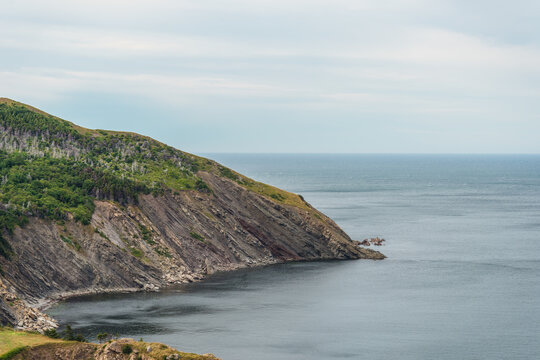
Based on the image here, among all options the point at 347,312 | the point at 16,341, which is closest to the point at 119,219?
the point at 347,312

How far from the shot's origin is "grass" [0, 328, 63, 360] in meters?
79.8

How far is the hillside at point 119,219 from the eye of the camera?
12794cm

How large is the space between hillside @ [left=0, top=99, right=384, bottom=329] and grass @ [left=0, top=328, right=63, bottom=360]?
14.0 meters

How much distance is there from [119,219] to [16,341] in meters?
63.8

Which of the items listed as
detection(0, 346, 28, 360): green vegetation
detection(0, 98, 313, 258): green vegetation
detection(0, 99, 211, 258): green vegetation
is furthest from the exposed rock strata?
detection(0, 346, 28, 360): green vegetation

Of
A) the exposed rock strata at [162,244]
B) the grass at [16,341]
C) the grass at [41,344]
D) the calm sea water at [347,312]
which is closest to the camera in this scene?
the grass at [41,344]

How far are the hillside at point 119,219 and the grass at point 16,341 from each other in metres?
14.0

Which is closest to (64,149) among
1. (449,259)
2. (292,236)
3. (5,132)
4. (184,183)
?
(5,132)

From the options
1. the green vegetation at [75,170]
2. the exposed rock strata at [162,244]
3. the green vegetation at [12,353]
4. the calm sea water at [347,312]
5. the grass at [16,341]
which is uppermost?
the green vegetation at [75,170]

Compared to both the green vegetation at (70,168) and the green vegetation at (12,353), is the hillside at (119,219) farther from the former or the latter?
the green vegetation at (12,353)

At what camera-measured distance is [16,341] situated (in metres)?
83.1

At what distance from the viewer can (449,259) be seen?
166625mm

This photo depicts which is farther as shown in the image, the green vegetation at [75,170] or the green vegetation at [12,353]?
the green vegetation at [75,170]

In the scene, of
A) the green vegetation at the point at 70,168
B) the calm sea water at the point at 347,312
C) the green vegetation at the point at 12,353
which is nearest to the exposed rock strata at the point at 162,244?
the green vegetation at the point at 70,168
